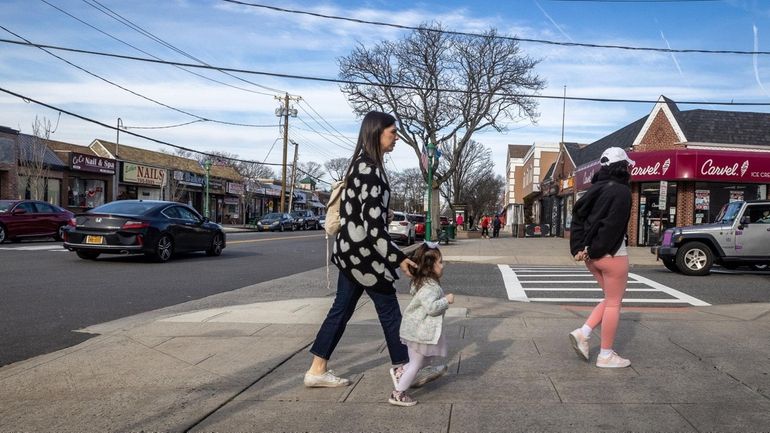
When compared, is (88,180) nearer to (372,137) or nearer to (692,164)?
(692,164)

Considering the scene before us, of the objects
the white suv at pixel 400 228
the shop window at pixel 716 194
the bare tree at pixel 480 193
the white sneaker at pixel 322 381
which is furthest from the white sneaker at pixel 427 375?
the bare tree at pixel 480 193

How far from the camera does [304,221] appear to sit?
47.4 m

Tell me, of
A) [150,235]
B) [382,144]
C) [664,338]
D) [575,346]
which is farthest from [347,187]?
[150,235]

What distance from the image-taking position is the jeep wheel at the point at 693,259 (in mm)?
13477

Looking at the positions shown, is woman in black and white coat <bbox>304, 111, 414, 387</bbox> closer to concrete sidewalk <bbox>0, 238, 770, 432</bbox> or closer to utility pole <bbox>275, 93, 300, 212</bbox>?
concrete sidewalk <bbox>0, 238, 770, 432</bbox>

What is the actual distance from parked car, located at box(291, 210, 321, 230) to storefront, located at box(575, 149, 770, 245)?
84.1 ft

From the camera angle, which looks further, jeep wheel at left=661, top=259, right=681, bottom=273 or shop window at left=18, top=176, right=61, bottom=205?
shop window at left=18, top=176, right=61, bottom=205

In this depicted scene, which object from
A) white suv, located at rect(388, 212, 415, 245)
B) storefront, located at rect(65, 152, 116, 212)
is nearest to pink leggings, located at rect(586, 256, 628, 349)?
white suv, located at rect(388, 212, 415, 245)

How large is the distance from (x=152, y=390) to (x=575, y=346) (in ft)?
10.7

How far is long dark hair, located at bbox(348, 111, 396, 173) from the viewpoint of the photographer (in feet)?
13.5

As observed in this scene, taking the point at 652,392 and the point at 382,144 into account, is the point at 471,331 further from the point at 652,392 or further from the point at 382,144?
the point at 382,144

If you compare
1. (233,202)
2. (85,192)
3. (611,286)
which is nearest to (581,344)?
(611,286)

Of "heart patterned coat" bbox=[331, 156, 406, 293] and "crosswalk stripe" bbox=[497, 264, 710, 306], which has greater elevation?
"heart patterned coat" bbox=[331, 156, 406, 293]

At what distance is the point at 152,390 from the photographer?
428cm
